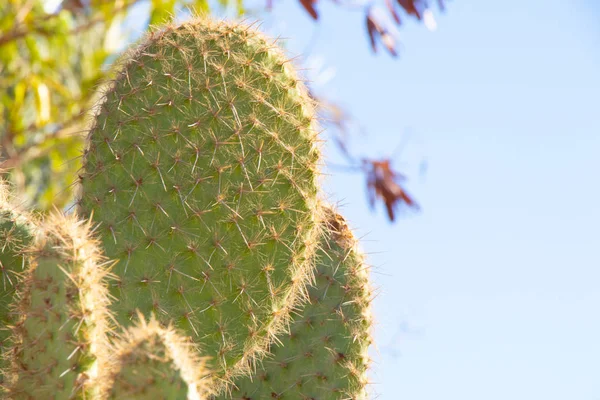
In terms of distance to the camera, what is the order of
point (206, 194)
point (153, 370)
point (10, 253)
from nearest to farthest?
1. point (153, 370)
2. point (10, 253)
3. point (206, 194)

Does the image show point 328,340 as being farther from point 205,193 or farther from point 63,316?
point 63,316

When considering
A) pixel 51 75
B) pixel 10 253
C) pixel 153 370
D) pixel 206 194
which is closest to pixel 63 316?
pixel 153 370

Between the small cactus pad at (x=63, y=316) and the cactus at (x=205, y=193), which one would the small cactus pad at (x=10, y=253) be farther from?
the small cactus pad at (x=63, y=316)

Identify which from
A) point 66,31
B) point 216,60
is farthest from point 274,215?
point 66,31

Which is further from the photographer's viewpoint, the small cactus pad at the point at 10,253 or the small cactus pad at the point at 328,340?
the small cactus pad at the point at 328,340

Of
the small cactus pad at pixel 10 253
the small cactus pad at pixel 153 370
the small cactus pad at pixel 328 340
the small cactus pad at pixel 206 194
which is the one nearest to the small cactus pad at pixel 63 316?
the small cactus pad at pixel 153 370

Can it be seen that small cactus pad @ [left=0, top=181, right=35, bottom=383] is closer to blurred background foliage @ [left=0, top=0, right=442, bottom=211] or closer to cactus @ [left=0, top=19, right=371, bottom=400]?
cactus @ [left=0, top=19, right=371, bottom=400]
